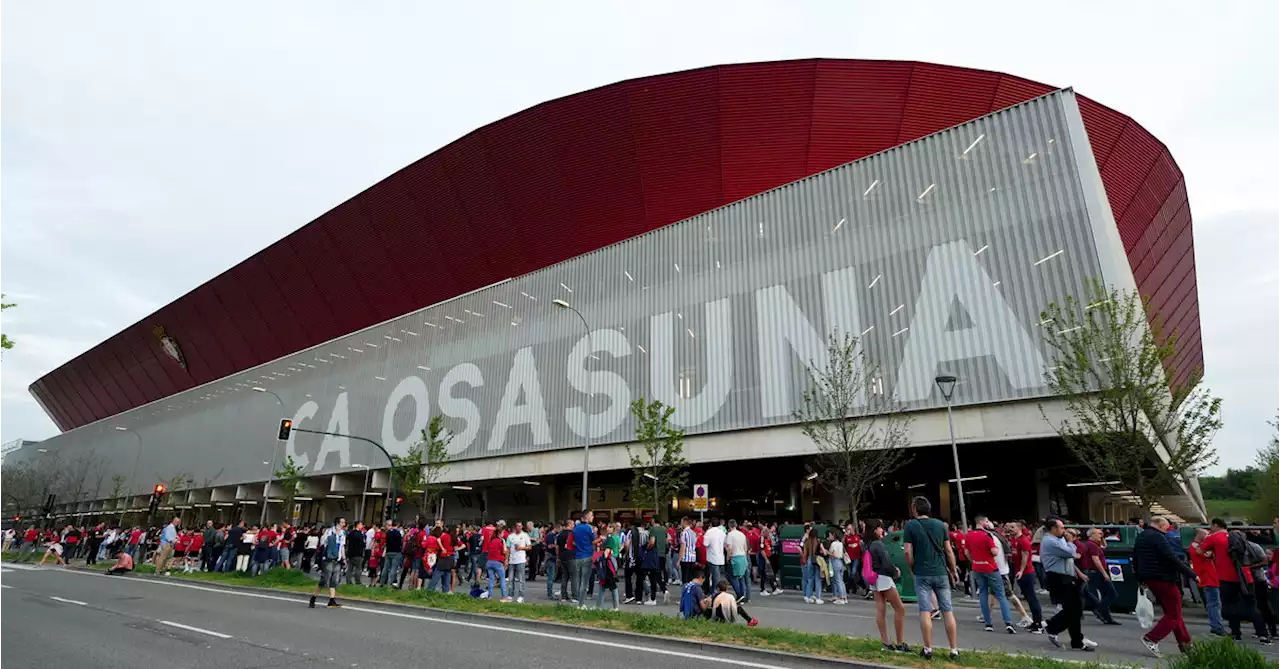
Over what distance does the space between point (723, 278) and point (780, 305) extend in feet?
10.00

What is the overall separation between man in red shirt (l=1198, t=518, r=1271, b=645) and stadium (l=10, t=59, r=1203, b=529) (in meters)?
9.73

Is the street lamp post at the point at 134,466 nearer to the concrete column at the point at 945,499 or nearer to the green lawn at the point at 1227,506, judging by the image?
the concrete column at the point at 945,499

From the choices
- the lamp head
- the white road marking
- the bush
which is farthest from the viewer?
the lamp head

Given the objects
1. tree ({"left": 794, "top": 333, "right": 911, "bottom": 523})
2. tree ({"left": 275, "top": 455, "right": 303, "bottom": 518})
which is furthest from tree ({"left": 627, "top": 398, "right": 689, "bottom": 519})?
tree ({"left": 275, "top": 455, "right": 303, "bottom": 518})

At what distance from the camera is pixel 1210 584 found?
Answer: 33.2 feet

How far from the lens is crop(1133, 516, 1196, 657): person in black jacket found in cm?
819

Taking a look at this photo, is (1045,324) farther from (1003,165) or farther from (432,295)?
(432,295)

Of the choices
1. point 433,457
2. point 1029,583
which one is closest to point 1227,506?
point 433,457

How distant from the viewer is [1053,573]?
31.5 feet

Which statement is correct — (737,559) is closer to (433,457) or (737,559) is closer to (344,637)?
(344,637)

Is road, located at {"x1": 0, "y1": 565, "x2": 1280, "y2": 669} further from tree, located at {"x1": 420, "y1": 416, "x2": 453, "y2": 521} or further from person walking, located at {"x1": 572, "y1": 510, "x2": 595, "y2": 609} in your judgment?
tree, located at {"x1": 420, "y1": 416, "x2": 453, "y2": 521}

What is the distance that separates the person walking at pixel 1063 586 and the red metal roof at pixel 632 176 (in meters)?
22.6

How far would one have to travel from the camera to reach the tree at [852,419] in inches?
830

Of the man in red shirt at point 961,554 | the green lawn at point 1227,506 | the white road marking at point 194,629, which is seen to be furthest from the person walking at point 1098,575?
the green lawn at point 1227,506
